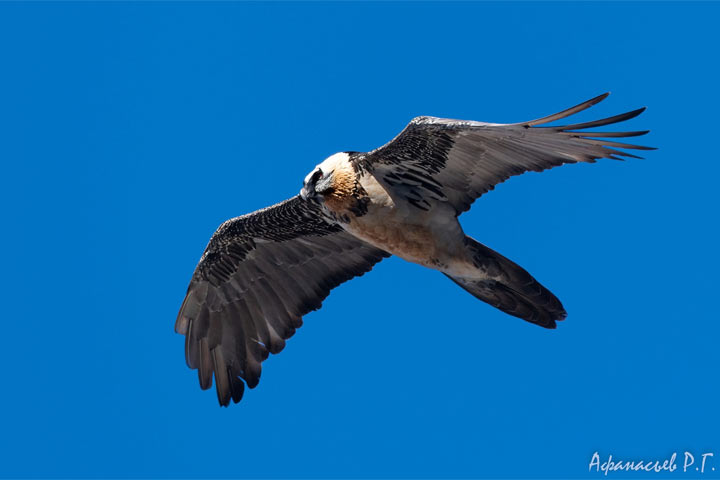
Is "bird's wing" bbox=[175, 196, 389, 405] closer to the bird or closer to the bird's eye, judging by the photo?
the bird

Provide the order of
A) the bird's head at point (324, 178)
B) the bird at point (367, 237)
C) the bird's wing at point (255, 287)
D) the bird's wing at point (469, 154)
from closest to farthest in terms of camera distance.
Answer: the bird's wing at point (469, 154) → the bird at point (367, 237) → the bird's head at point (324, 178) → the bird's wing at point (255, 287)

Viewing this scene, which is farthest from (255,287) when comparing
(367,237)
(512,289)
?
(512,289)

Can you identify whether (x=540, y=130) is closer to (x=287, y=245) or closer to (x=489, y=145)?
(x=489, y=145)

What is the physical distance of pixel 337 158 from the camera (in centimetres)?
1092

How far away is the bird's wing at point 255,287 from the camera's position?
12.4 meters

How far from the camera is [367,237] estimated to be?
1099 cm

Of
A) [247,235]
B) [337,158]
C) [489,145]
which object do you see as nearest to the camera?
[489,145]

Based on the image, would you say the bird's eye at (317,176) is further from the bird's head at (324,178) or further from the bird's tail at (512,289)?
the bird's tail at (512,289)

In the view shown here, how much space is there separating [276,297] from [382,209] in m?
2.55

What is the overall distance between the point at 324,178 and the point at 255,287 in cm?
Answer: 253

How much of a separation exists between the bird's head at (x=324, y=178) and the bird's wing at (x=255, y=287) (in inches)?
50.3

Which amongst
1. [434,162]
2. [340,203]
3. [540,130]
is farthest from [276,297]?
[540,130]

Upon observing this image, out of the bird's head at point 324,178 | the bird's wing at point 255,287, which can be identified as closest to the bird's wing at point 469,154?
the bird's head at point 324,178

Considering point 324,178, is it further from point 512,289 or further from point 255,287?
point 255,287
